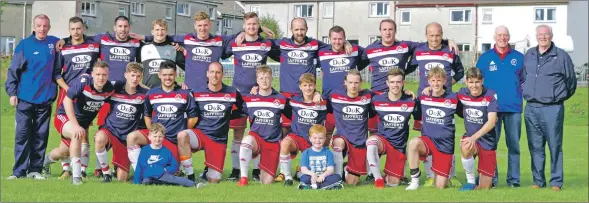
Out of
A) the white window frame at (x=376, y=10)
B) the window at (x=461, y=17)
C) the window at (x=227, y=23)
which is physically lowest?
the window at (x=227, y=23)

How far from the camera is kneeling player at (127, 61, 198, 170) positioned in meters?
10.1

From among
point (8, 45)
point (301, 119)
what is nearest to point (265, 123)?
point (301, 119)

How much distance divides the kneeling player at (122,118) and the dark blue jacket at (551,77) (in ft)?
15.2

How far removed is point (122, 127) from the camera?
10320 mm

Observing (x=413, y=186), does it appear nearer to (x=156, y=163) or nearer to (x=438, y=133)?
(x=438, y=133)

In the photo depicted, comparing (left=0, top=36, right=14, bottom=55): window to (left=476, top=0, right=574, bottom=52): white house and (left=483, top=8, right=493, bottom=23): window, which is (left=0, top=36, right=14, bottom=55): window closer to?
(left=476, top=0, right=574, bottom=52): white house

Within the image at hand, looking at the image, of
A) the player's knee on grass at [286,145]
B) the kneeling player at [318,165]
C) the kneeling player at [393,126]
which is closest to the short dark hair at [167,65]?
the player's knee on grass at [286,145]

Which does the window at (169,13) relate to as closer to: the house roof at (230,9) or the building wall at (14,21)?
the house roof at (230,9)

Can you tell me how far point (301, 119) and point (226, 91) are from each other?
0.97m

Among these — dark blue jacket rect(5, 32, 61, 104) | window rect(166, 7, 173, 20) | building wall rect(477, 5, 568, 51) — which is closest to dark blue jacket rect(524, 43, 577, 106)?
window rect(166, 7, 173, 20)

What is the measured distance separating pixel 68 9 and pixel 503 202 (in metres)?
24.9

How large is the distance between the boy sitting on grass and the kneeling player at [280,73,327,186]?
1.24 metres

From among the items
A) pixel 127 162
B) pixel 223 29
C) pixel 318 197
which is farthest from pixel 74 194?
pixel 223 29

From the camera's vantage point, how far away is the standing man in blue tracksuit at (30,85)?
10672mm
